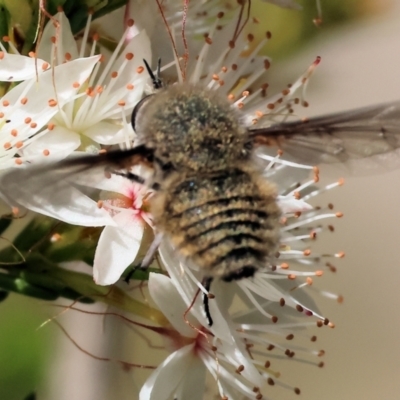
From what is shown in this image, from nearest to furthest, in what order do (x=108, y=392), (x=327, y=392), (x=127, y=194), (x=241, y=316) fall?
(x=127, y=194) → (x=241, y=316) → (x=108, y=392) → (x=327, y=392)

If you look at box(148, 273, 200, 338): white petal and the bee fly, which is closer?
the bee fly

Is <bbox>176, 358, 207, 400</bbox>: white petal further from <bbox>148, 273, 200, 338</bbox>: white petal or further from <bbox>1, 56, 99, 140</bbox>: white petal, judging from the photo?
<bbox>1, 56, 99, 140</bbox>: white petal

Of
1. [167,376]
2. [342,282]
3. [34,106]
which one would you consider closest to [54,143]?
[34,106]

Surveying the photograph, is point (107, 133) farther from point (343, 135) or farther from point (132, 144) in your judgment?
point (343, 135)

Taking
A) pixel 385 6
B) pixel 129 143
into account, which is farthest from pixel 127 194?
pixel 385 6

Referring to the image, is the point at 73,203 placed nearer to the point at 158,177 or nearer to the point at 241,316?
the point at 158,177

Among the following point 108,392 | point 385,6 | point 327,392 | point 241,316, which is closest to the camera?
point 241,316

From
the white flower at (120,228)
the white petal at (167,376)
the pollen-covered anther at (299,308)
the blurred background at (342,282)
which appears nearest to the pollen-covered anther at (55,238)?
the white flower at (120,228)

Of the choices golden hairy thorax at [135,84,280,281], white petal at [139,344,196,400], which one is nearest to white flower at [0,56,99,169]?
golden hairy thorax at [135,84,280,281]

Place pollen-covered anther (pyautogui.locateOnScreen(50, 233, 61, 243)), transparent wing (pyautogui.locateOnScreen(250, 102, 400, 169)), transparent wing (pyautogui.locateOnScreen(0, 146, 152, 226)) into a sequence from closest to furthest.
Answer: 1. transparent wing (pyautogui.locateOnScreen(0, 146, 152, 226))
2. transparent wing (pyautogui.locateOnScreen(250, 102, 400, 169))
3. pollen-covered anther (pyautogui.locateOnScreen(50, 233, 61, 243))
